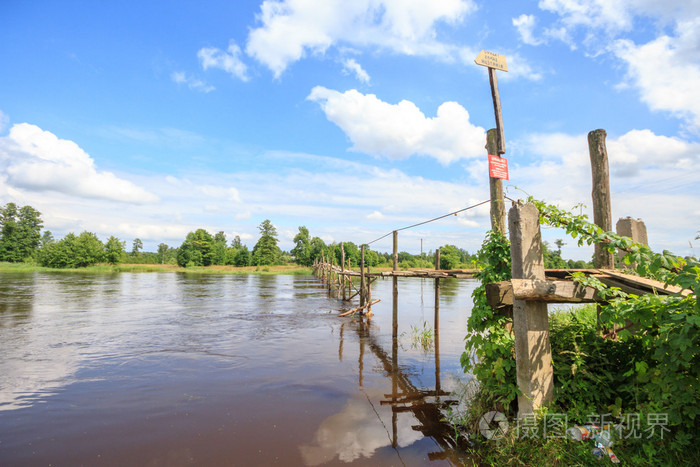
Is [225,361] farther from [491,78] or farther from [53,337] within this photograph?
[491,78]

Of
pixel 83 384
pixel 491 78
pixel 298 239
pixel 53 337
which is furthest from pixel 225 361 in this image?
pixel 298 239

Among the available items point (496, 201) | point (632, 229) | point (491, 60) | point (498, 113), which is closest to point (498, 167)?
point (496, 201)

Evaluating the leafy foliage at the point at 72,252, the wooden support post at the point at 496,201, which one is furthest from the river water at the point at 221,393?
the leafy foliage at the point at 72,252

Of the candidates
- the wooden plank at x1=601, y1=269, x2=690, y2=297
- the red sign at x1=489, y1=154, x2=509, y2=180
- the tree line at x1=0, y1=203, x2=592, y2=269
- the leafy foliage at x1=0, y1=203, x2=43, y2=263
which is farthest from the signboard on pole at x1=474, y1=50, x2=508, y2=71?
the leafy foliage at x1=0, y1=203, x2=43, y2=263

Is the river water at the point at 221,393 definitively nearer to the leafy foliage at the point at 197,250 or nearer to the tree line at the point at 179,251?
the tree line at the point at 179,251

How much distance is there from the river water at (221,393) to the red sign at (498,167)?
4218 millimetres

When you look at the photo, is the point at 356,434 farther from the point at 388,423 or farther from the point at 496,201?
the point at 496,201

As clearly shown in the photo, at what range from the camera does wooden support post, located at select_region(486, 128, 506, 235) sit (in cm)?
552

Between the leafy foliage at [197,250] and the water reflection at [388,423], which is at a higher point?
the leafy foliage at [197,250]

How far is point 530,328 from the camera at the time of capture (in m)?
4.12

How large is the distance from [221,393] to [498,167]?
23.5ft

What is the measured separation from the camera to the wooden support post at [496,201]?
18.1 ft

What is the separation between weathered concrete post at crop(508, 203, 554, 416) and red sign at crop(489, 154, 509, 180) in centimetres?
126

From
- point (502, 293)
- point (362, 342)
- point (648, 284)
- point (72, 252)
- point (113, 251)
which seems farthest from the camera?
point (113, 251)
